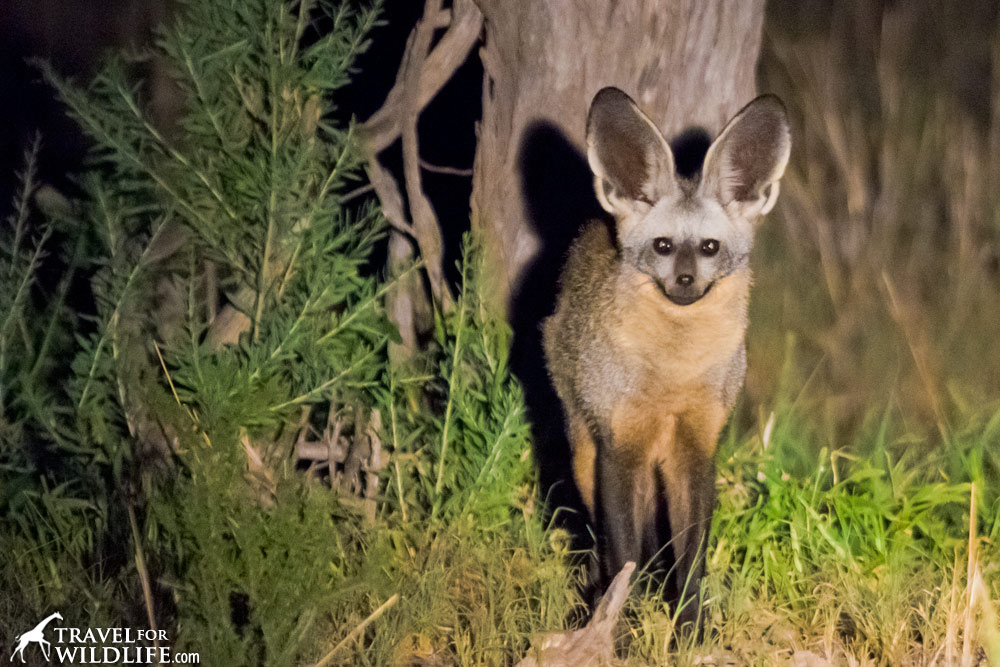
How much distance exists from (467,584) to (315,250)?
1.24 m

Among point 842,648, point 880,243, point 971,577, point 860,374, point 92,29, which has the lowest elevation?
point 842,648

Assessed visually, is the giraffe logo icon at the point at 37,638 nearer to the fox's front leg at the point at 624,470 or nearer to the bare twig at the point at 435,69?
the fox's front leg at the point at 624,470

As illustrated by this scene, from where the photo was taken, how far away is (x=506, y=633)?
3.48 meters

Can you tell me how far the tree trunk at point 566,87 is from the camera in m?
4.32

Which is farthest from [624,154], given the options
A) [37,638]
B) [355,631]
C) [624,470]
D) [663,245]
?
[37,638]

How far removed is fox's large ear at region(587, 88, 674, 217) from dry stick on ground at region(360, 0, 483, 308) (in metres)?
1.02

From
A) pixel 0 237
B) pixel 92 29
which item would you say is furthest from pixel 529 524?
pixel 92 29

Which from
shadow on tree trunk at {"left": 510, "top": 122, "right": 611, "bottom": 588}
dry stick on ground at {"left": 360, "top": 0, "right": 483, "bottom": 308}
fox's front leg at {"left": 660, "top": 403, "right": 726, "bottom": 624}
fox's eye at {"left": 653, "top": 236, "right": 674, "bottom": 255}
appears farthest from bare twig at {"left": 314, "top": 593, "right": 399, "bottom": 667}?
dry stick on ground at {"left": 360, "top": 0, "right": 483, "bottom": 308}

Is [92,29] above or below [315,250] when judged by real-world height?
above

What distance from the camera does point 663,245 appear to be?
145 inches

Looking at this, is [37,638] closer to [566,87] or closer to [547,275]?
[547,275]

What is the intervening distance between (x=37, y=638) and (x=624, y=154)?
93.8 inches

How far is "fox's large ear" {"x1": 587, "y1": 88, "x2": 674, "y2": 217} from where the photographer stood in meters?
3.61

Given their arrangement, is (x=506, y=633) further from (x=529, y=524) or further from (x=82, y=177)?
(x=82, y=177)
